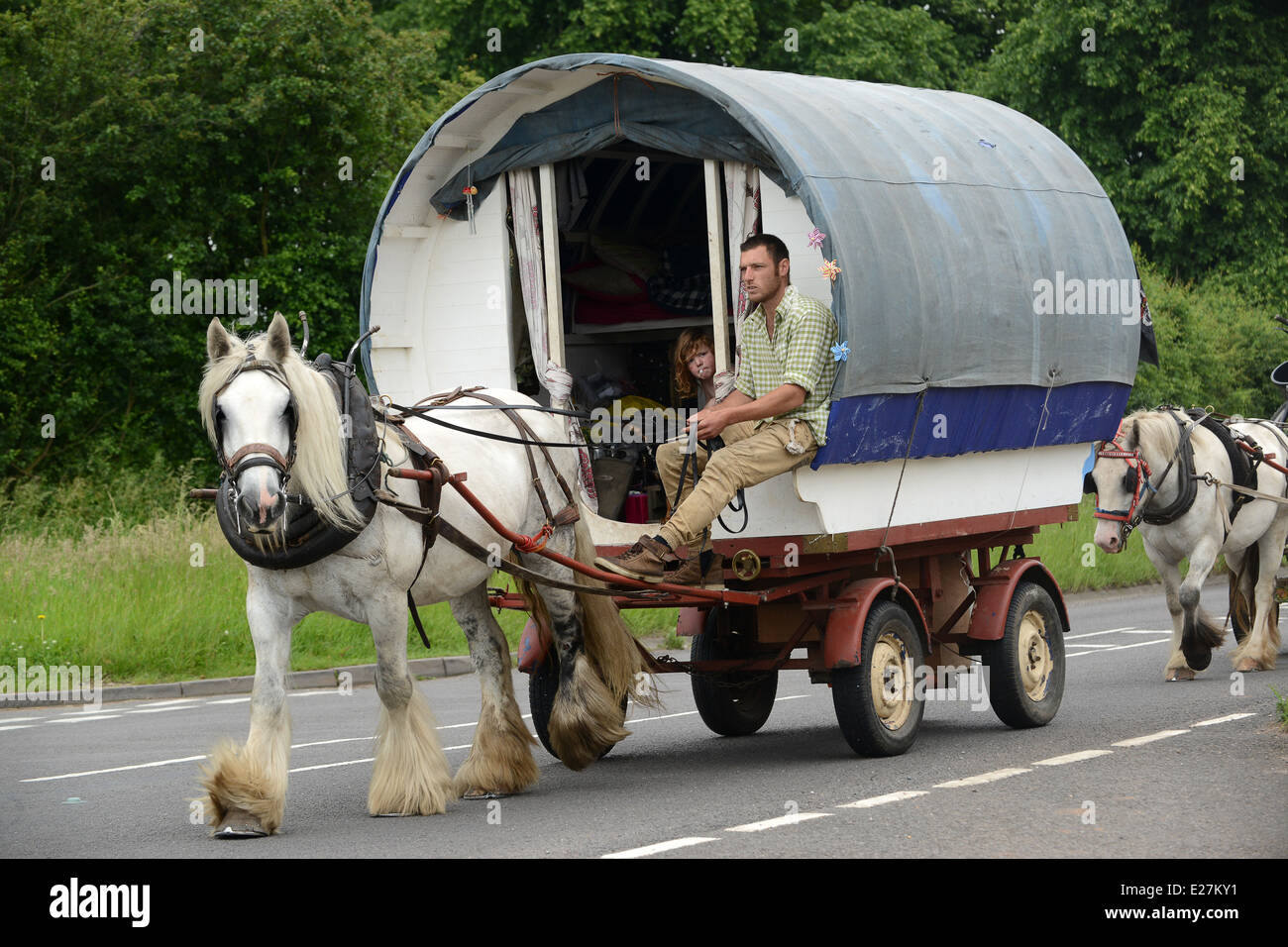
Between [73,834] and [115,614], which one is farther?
[115,614]

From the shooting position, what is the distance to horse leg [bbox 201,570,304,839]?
728cm

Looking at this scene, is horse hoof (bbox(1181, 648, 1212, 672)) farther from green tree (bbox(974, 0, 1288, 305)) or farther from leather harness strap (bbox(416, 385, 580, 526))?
green tree (bbox(974, 0, 1288, 305))

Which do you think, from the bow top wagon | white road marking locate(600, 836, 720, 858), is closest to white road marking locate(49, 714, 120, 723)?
the bow top wagon

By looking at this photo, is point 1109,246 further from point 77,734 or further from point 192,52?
point 192,52

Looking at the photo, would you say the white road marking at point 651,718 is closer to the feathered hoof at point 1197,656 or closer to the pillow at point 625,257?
the pillow at point 625,257

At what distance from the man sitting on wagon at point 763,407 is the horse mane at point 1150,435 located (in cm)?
440

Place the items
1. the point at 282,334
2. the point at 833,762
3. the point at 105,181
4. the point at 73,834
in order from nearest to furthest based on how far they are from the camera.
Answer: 1. the point at 282,334
2. the point at 73,834
3. the point at 833,762
4. the point at 105,181

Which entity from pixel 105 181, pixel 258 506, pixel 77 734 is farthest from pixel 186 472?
pixel 258 506

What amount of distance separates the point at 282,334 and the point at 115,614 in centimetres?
915

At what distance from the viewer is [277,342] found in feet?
23.9

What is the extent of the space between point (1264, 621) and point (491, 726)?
22.1 feet

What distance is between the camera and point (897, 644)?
935 centimetres

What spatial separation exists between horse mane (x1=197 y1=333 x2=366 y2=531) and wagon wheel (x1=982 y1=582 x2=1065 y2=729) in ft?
13.7

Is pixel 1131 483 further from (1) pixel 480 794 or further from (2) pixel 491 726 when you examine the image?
(1) pixel 480 794
